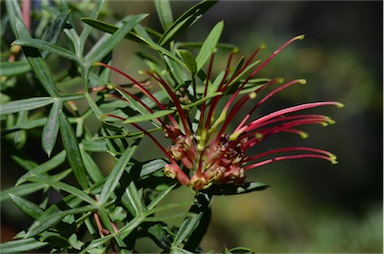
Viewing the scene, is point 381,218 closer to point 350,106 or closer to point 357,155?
point 350,106

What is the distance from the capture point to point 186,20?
18.1 inches

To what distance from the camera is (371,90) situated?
4.00 ft

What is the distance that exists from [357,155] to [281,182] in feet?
1.14

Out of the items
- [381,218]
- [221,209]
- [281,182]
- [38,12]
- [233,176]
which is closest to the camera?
[233,176]

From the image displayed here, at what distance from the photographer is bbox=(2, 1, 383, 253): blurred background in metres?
1.13

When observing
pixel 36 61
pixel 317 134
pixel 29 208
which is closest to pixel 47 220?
pixel 29 208

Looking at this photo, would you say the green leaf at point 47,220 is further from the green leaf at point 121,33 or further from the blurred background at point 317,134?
the blurred background at point 317,134

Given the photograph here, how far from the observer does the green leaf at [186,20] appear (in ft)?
1.46

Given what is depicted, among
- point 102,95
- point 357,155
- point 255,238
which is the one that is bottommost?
point 255,238

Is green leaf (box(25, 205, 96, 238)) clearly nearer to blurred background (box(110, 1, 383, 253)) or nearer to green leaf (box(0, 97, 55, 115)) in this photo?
green leaf (box(0, 97, 55, 115))

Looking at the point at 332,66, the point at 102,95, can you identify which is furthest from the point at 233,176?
the point at 332,66

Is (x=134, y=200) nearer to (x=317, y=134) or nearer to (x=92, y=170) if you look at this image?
(x=92, y=170)

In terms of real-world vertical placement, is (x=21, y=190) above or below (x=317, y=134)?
below

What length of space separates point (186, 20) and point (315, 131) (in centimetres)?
145
